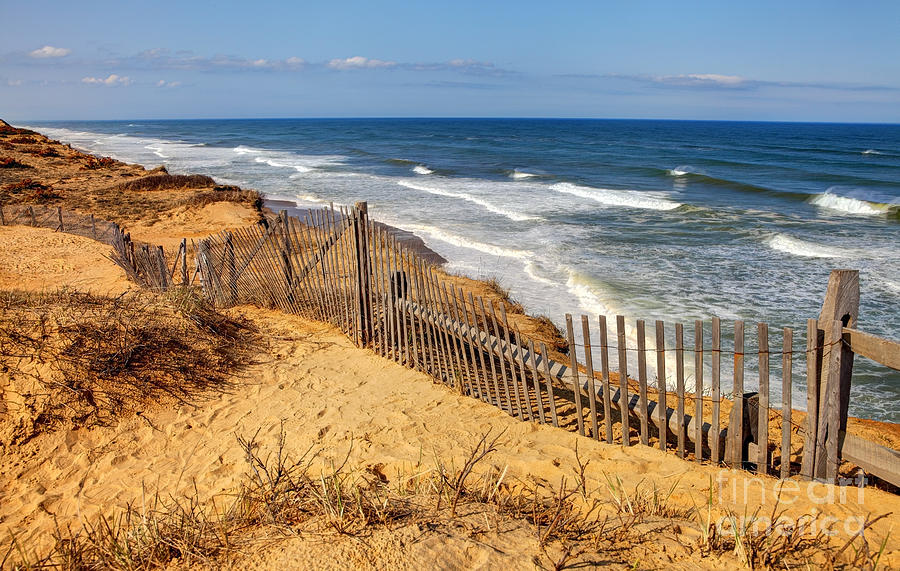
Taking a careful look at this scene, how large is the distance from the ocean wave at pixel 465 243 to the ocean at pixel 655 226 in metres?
0.08

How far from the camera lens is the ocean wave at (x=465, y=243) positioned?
595 inches

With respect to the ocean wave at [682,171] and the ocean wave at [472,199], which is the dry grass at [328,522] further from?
the ocean wave at [682,171]

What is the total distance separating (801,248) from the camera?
640 inches

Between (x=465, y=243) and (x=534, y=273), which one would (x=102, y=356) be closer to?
(x=534, y=273)

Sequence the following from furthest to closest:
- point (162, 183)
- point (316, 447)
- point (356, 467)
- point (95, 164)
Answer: point (95, 164) < point (162, 183) < point (316, 447) < point (356, 467)

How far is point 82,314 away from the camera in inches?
234

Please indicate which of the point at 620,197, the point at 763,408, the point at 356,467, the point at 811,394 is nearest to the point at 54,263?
the point at 356,467

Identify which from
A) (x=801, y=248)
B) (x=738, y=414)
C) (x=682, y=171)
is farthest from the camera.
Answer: (x=682, y=171)

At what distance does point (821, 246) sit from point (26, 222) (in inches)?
870

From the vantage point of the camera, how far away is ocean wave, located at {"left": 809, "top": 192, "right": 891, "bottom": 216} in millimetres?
23500

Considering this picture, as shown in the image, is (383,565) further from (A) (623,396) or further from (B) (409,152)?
(B) (409,152)

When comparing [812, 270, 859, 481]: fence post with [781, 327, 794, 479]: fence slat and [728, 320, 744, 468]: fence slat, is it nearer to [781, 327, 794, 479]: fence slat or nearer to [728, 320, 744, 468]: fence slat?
[781, 327, 794, 479]: fence slat

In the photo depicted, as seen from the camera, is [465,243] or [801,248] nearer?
[801,248]

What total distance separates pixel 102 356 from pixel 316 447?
2.33 m
